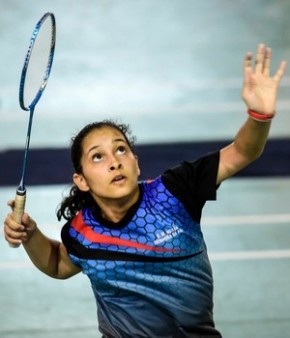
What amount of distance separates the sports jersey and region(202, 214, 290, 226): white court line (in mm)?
2811

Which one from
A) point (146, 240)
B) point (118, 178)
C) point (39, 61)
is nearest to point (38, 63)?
point (39, 61)

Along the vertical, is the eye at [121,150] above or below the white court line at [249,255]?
above

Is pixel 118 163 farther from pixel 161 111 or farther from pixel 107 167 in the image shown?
pixel 161 111

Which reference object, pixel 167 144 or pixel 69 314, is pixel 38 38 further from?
pixel 167 144

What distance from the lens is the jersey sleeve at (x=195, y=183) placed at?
345cm

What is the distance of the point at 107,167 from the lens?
3447mm

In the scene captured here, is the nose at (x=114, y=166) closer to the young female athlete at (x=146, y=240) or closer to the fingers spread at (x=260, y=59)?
the young female athlete at (x=146, y=240)

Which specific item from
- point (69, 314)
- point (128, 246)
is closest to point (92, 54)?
point (69, 314)

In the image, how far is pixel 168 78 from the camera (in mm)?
9508

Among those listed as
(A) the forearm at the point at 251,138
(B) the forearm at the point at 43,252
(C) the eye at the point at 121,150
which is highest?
(A) the forearm at the point at 251,138

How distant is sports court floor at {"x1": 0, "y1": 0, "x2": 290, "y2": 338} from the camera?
529cm

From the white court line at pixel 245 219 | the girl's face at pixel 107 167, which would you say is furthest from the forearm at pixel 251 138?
the white court line at pixel 245 219

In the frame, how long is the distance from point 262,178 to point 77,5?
18.6 feet

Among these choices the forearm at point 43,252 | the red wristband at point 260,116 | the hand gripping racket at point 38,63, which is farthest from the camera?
the hand gripping racket at point 38,63
